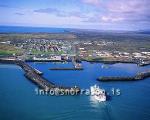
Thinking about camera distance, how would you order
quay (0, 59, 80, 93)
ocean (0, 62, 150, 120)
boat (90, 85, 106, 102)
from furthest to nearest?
quay (0, 59, 80, 93) → boat (90, 85, 106, 102) → ocean (0, 62, 150, 120)

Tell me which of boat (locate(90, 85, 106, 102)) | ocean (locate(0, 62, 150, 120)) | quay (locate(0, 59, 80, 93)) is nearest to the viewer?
ocean (locate(0, 62, 150, 120))

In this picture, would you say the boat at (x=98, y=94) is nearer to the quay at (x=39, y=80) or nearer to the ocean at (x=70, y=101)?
the ocean at (x=70, y=101)

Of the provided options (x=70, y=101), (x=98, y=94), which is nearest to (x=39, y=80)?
(x=70, y=101)

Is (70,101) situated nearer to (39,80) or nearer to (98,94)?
(98,94)

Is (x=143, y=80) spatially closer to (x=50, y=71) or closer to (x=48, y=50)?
(x=50, y=71)

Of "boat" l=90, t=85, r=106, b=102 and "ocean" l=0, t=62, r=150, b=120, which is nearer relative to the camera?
"ocean" l=0, t=62, r=150, b=120

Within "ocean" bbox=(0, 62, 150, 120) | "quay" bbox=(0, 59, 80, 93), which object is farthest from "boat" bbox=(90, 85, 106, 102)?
"quay" bbox=(0, 59, 80, 93)

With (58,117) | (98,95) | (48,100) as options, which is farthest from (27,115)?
(98,95)

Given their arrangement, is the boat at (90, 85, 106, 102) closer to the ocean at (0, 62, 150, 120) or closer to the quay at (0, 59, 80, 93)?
the ocean at (0, 62, 150, 120)

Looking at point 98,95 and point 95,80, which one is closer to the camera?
point 98,95
